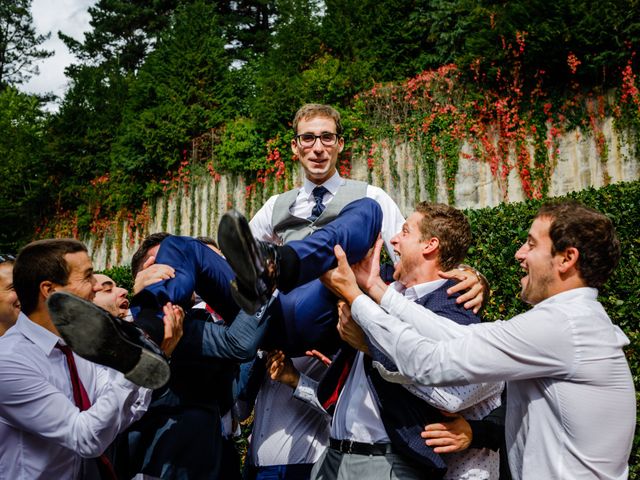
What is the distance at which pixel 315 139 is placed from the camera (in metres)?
4.08

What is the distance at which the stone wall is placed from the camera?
8.80m

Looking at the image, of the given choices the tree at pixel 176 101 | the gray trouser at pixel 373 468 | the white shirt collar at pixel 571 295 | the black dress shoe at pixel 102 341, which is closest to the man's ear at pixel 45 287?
the black dress shoe at pixel 102 341

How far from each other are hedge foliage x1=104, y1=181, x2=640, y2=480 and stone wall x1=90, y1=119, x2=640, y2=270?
4.11 metres

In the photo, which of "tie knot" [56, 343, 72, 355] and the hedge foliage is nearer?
"tie knot" [56, 343, 72, 355]

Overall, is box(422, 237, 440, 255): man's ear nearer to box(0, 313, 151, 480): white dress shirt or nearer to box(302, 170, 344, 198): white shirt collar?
box(302, 170, 344, 198): white shirt collar

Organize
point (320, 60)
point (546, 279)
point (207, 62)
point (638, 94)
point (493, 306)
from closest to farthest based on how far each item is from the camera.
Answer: point (546, 279) → point (493, 306) → point (638, 94) → point (320, 60) → point (207, 62)

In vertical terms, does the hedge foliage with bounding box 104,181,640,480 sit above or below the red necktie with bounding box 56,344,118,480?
above

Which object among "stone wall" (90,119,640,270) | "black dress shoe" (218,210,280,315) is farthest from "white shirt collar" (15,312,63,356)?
"stone wall" (90,119,640,270)

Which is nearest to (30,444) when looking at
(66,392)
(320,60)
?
(66,392)

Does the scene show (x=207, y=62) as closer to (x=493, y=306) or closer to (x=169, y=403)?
(x=493, y=306)

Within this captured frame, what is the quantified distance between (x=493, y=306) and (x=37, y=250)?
373cm

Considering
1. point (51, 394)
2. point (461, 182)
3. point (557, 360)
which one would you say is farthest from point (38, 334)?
point (461, 182)

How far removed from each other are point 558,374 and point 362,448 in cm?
86

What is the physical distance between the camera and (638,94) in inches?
337
